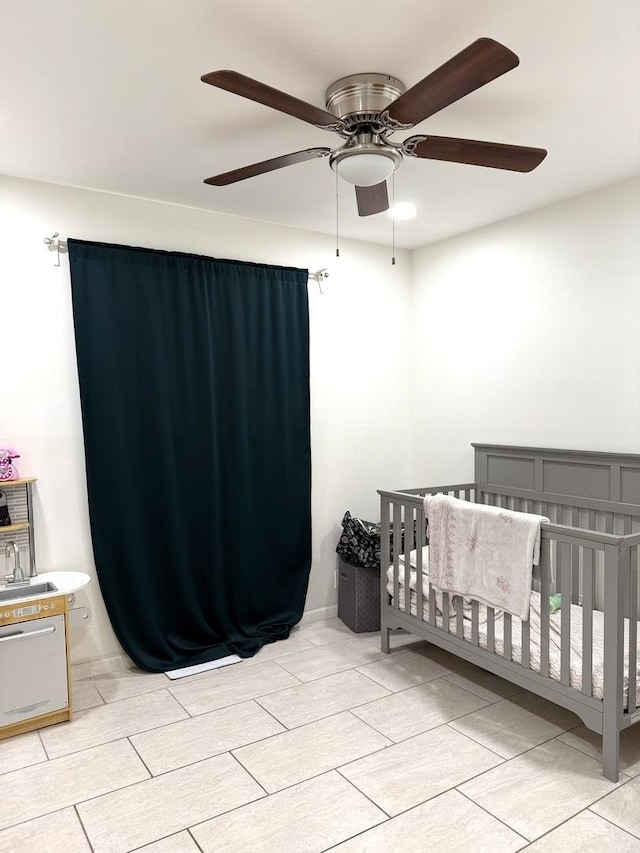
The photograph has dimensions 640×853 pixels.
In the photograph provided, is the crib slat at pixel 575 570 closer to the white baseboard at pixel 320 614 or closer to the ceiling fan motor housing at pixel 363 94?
the white baseboard at pixel 320 614

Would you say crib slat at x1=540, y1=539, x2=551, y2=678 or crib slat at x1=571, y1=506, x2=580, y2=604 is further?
crib slat at x1=571, y1=506, x2=580, y2=604

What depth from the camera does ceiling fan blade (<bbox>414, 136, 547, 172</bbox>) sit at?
6.40 ft

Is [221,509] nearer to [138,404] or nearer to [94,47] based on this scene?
[138,404]

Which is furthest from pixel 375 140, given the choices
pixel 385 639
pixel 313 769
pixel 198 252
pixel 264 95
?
pixel 385 639

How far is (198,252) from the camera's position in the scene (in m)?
3.40

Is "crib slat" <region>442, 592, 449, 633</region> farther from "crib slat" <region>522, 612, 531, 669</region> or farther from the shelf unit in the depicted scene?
the shelf unit

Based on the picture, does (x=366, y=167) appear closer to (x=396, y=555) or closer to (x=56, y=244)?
(x=56, y=244)

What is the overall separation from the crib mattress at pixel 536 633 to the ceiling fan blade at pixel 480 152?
1.72 m

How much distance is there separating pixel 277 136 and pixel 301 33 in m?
0.67

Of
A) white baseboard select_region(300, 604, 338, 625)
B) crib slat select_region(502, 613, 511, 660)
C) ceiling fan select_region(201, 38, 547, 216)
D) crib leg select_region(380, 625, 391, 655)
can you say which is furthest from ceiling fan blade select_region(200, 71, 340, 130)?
white baseboard select_region(300, 604, 338, 625)

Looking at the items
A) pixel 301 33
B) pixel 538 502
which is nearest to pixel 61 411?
pixel 301 33

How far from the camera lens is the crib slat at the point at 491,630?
2.68 metres

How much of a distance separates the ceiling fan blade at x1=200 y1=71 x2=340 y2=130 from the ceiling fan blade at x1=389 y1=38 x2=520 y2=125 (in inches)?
8.7

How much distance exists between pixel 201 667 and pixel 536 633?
1.71 metres
